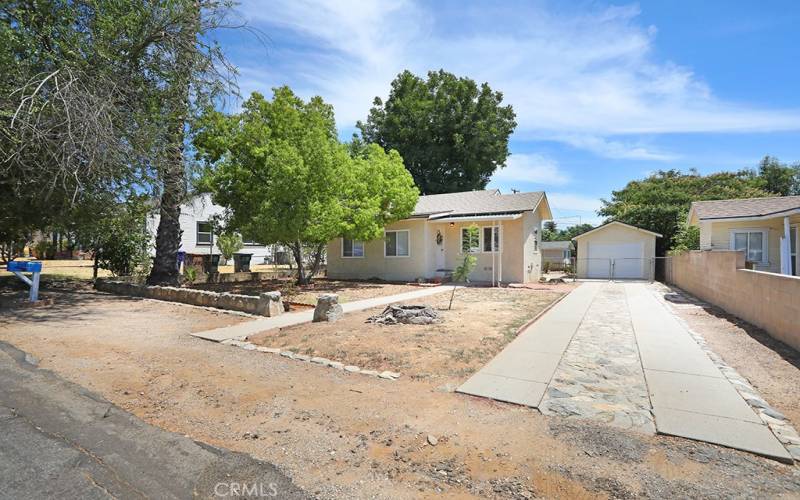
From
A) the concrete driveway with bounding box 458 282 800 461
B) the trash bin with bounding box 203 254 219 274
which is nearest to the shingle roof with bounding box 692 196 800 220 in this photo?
the concrete driveway with bounding box 458 282 800 461

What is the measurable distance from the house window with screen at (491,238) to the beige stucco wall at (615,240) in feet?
25.5

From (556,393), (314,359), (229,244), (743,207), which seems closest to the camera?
(556,393)

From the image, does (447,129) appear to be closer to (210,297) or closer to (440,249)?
(440,249)

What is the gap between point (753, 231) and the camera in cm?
1803

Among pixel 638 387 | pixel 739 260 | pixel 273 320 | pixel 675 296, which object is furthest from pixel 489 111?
pixel 638 387

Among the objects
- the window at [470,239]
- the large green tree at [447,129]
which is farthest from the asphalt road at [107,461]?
the large green tree at [447,129]

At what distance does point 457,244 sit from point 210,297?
1219cm

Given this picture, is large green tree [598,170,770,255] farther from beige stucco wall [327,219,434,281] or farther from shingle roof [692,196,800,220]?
beige stucco wall [327,219,434,281]

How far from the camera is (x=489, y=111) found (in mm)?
36594

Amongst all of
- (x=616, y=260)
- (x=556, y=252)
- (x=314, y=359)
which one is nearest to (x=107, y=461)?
(x=314, y=359)

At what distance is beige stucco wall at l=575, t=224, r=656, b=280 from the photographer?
76.2ft

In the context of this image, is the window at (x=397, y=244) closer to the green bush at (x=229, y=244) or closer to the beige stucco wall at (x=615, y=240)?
the green bush at (x=229, y=244)

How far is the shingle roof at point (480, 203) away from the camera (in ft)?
64.9

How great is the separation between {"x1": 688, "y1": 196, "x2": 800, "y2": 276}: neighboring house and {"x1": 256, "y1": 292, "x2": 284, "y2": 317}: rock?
1795cm
